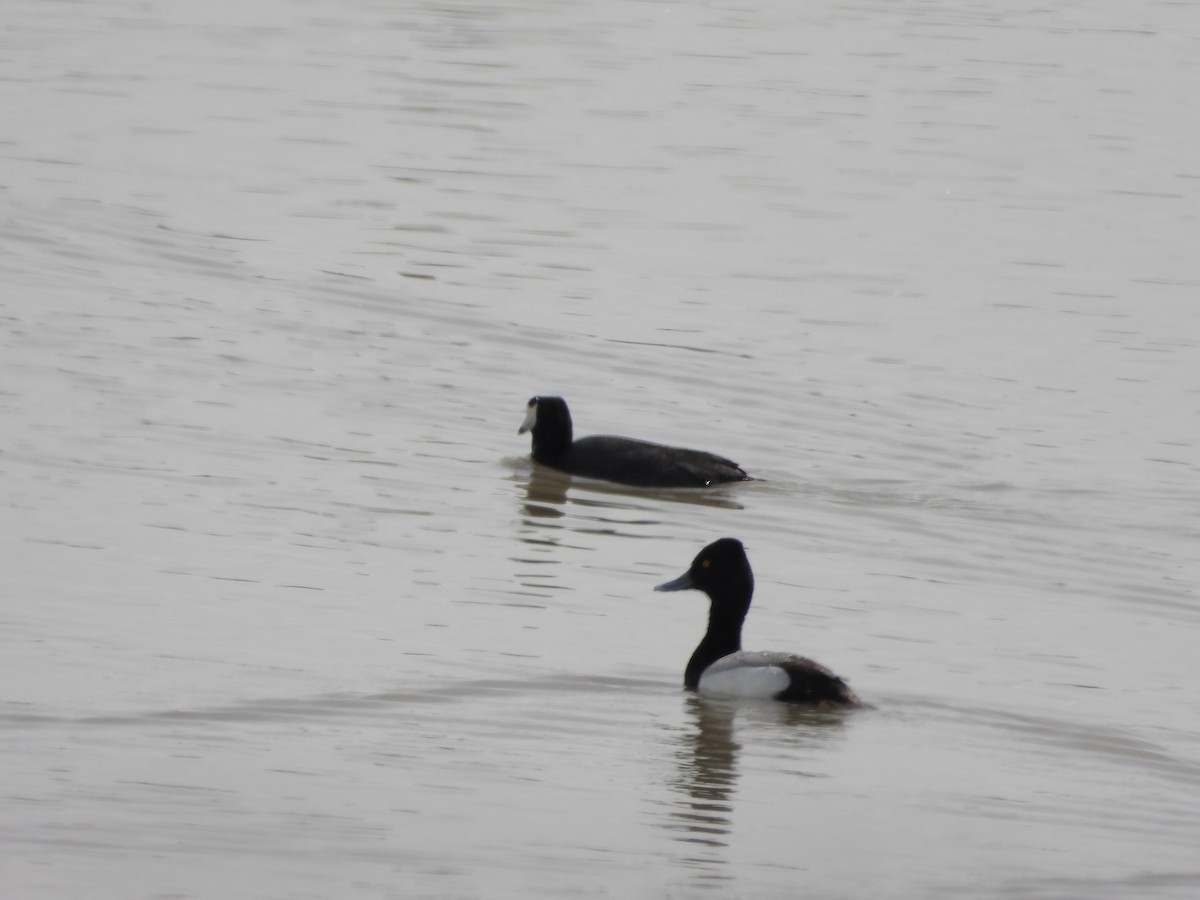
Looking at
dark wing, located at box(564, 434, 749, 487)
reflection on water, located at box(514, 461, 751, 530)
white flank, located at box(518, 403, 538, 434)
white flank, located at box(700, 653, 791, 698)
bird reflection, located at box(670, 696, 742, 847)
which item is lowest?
bird reflection, located at box(670, 696, 742, 847)

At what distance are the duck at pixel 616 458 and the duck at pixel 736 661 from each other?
3.72 m

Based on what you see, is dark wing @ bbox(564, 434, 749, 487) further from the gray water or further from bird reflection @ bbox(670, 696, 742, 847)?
bird reflection @ bbox(670, 696, 742, 847)

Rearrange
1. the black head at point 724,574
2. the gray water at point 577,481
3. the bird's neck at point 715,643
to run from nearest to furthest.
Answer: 1. the gray water at point 577,481
2. the bird's neck at point 715,643
3. the black head at point 724,574

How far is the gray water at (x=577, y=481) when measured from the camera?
8.18 m

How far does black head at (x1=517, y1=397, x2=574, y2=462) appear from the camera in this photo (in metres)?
15.4

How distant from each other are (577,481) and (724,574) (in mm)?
4688

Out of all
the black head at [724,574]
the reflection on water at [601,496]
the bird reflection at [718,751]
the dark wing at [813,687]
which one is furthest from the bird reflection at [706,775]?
the reflection on water at [601,496]

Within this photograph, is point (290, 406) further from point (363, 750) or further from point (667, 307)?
point (363, 750)

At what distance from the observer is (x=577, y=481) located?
1531 centimetres

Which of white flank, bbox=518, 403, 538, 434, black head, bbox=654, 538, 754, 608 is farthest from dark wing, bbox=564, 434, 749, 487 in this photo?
black head, bbox=654, 538, 754, 608

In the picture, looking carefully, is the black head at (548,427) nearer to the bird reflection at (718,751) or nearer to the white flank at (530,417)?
the white flank at (530,417)

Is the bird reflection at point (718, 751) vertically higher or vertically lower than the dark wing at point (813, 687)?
lower

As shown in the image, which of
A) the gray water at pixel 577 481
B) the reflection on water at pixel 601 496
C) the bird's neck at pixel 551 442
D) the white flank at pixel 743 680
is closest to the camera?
the gray water at pixel 577 481

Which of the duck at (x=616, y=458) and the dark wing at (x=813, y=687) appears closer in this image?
the dark wing at (x=813, y=687)
